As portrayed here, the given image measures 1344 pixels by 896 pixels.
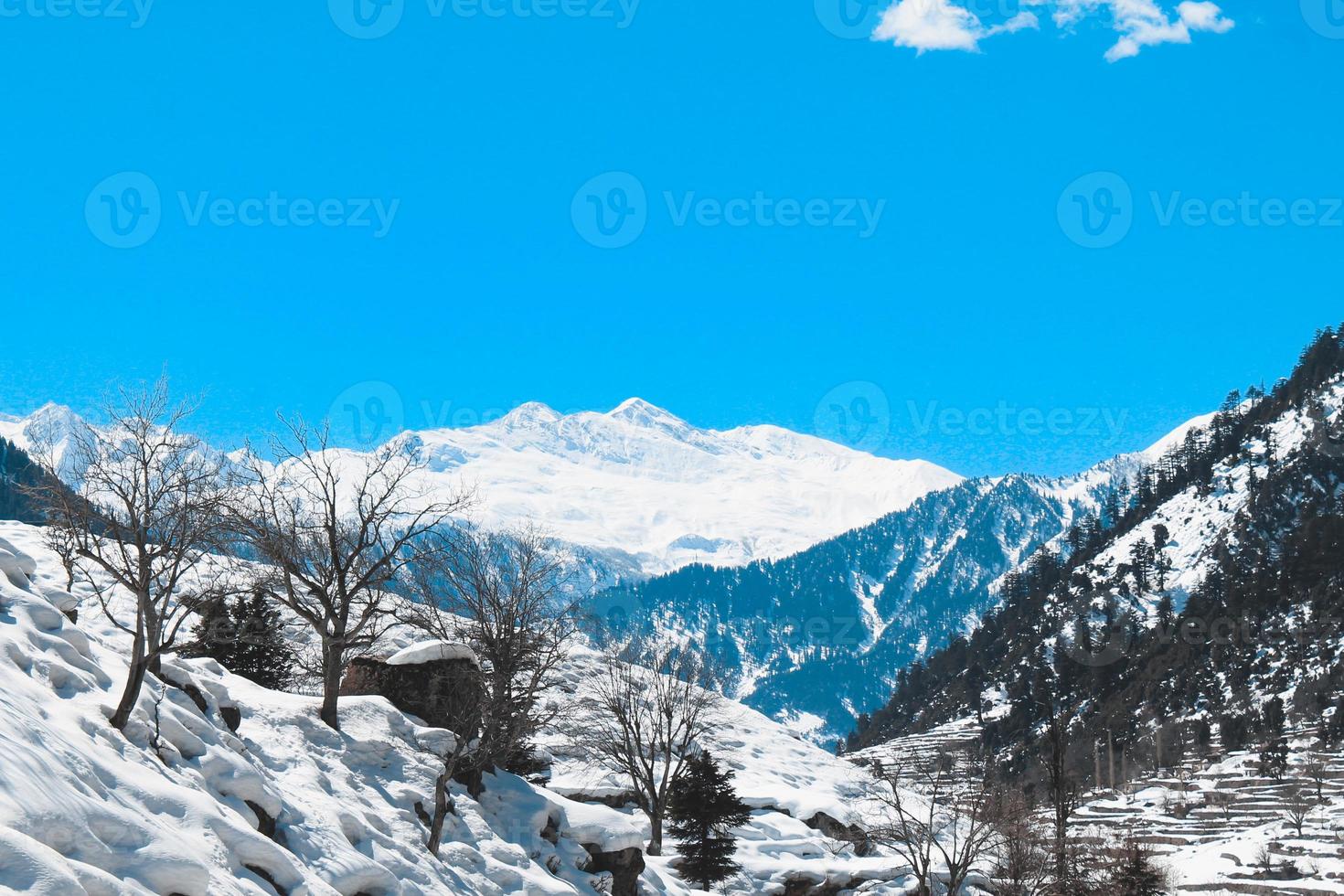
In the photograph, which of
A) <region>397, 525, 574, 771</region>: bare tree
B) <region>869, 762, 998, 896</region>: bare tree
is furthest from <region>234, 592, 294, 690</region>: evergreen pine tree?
<region>869, 762, 998, 896</region>: bare tree

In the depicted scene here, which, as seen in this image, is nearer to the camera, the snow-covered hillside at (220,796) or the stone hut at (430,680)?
the snow-covered hillside at (220,796)

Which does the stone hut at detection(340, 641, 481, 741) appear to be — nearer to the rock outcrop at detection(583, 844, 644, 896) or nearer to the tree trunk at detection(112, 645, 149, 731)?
the rock outcrop at detection(583, 844, 644, 896)

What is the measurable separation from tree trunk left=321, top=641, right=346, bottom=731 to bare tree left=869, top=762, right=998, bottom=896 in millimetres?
21148

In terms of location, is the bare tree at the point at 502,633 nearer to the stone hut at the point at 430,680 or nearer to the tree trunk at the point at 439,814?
the stone hut at the point at 430,680

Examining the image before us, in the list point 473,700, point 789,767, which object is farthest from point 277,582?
point 789,767

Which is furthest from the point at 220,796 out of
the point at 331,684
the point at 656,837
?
the point at 656,837

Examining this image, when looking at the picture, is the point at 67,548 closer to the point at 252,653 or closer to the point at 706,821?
the point at 252,653

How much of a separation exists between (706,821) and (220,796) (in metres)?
26.3

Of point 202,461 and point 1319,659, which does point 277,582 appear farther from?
point 1319,659

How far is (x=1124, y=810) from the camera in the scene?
390 feet

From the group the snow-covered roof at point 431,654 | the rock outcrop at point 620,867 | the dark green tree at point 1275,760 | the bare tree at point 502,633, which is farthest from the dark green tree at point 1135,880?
the dark green tree at point 1275,760

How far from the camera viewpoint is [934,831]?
58969 millimetres

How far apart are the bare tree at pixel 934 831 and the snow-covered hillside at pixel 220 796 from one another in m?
9.86

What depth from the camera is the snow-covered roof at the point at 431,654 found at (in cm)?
3475
